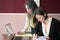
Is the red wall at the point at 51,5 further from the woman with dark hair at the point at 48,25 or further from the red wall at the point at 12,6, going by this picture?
the woman with dark hair at the point at 48,25

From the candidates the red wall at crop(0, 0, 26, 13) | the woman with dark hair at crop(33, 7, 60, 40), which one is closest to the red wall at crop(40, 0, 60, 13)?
the red wall at crop(0, 0, 26, 13)

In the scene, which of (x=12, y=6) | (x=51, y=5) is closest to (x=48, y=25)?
(x=51, y=5)

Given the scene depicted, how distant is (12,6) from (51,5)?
0.87 meters

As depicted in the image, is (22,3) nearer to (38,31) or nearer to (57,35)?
(38,31)

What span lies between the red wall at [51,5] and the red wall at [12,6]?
1.50 feet

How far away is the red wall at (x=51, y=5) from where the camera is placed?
3972 millimetres

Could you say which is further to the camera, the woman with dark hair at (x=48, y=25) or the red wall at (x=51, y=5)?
the red wall at (x=51, y=5)

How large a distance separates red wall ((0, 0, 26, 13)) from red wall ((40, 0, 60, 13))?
18.0 inches

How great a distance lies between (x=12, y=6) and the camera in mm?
4008

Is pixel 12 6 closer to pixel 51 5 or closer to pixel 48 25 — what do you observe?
pixel 51 5

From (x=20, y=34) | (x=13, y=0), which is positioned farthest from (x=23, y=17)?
(x=20, y=34)

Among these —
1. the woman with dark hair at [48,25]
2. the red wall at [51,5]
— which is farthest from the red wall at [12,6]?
the woman with dark hair at [48,25]

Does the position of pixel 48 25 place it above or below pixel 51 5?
below

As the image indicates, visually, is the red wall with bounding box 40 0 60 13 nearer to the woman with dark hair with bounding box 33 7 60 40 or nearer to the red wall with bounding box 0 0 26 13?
the red wall with bounding box 0 0 26 13
